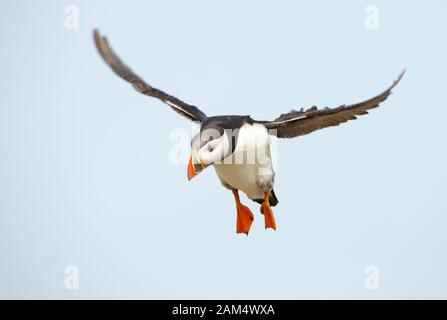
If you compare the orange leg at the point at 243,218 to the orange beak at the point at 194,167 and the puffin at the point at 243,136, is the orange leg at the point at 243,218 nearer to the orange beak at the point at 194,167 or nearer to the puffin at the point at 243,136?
the puffin at the point at 243,136

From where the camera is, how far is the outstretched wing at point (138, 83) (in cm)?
1196

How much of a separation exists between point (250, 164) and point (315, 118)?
3.47 feet

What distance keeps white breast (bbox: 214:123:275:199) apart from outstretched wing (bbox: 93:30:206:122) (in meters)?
0.73

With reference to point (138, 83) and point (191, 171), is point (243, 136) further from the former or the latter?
point (138, 83)

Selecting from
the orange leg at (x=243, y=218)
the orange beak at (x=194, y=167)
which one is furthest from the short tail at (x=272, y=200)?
the orange beak at (x=194, y=167)

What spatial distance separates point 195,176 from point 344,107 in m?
2.21

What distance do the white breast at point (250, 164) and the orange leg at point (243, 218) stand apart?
2.06 ft

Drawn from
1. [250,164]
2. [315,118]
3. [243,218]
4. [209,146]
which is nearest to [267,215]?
[243,218]

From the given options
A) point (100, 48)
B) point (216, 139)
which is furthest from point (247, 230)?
point (100, 48)

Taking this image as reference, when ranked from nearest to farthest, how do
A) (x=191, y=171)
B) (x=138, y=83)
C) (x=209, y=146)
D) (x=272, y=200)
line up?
(x=191, y=171), (x=209, y=146), (x=138, y=83), (x=272, y=200)

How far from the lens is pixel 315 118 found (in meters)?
11.7

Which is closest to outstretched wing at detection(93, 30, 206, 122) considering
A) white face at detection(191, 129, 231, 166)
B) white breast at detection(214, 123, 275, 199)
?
white breast at detection(214, 123, 275, 199)

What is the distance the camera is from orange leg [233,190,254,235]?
1273 cm

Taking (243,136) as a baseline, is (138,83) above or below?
above
